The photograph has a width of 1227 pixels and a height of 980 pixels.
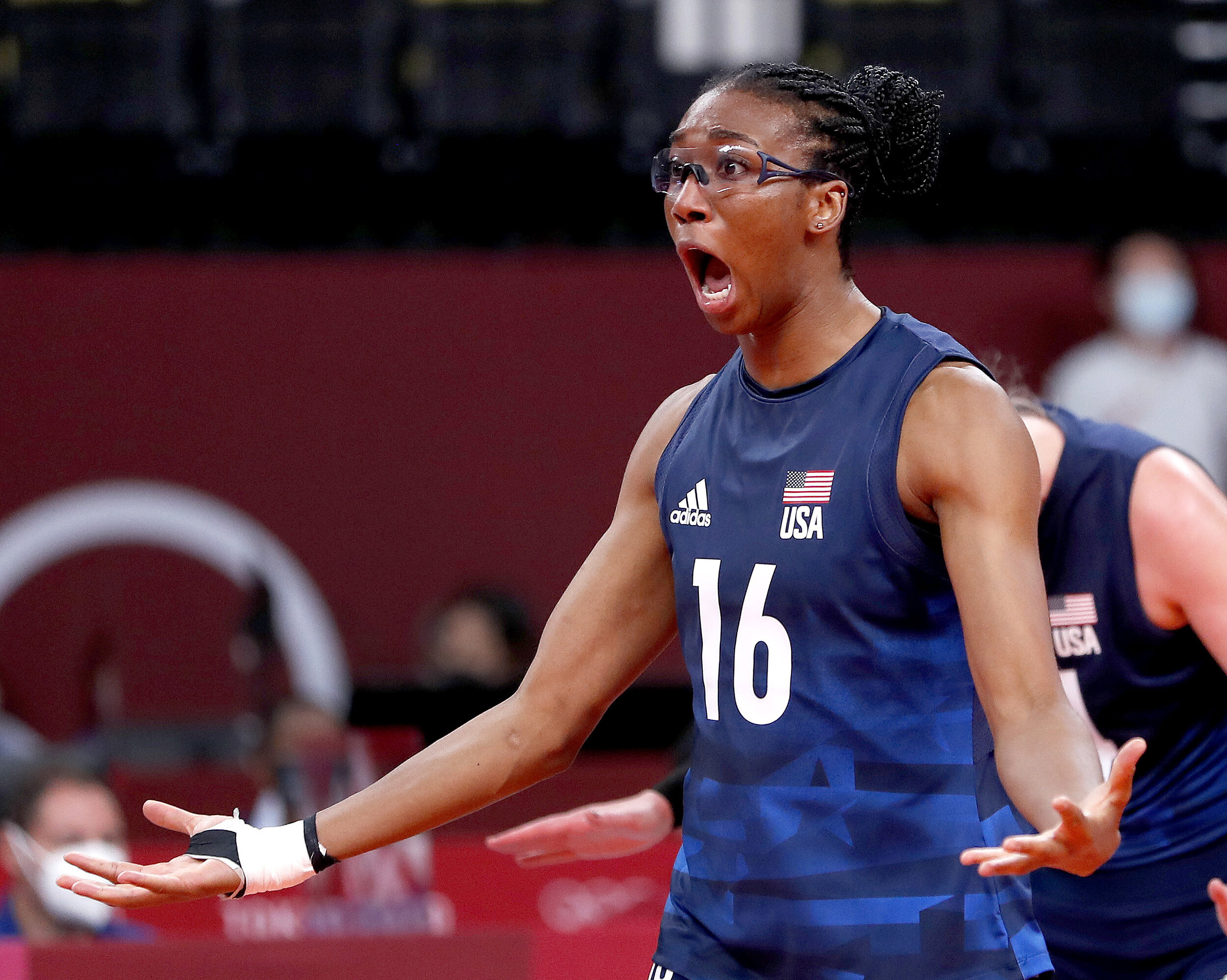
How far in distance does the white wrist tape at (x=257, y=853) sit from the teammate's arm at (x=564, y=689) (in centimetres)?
4

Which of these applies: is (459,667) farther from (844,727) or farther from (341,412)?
(844,727)

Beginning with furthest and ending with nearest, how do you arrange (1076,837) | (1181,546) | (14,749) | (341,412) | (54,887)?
(341,412) < (14,749) < (54,887) < (1181,546) < (1076,837)

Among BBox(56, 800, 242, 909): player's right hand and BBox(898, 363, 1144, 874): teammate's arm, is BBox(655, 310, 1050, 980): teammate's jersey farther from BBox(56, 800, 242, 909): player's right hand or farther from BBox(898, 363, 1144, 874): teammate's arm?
BBox(56, 800, 242, 909): player's right hand

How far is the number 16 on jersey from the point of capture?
2102mm

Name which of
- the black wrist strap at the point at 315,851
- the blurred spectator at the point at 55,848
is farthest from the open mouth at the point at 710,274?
the blurred spectator at the point at 55,848

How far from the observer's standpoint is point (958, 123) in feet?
23.9

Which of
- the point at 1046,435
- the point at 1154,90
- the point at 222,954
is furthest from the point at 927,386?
the point at 1154,90

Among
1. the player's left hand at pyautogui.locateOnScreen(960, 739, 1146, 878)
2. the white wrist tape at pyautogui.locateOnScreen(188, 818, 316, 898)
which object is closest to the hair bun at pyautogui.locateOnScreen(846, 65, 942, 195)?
the player's left hand at pyautogui.locateOnScreen(960, 739, 1146, 878)

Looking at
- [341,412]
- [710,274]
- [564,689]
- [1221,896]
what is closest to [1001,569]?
[1221,896]

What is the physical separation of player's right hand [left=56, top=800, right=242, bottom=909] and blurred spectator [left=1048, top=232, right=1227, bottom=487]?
16.7ft

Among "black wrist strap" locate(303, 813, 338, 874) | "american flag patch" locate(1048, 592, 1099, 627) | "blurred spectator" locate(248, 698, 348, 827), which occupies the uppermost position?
"american flag patch" locate(1048, 592, 1099, 627)

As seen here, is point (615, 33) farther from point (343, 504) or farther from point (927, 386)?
point (927, 386)

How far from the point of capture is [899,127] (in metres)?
2.25

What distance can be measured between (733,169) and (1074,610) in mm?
1128
